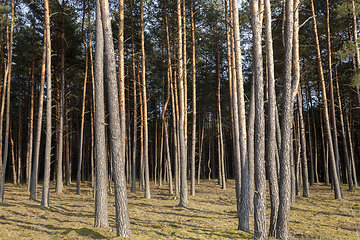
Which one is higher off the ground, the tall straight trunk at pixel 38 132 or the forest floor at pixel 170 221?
the tall straight trunk at pixel 38 132

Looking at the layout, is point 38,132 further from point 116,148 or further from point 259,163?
point 259,163

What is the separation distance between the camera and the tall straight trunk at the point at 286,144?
671cm

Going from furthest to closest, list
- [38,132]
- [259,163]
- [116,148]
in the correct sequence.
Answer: [38,132]
[259,163]
[116,148]

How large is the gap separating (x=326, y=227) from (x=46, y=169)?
35.9 ft

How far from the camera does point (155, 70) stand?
64.5ft

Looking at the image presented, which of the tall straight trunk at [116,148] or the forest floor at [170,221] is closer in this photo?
the tall straight trunk at [116,148]

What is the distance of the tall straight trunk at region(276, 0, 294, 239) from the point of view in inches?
264

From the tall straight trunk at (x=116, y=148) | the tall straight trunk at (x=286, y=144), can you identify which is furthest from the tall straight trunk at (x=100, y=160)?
the tall straight trunk at (x=286, y=144)

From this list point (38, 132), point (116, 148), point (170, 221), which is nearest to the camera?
point (116, 148)

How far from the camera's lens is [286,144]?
23.4ft

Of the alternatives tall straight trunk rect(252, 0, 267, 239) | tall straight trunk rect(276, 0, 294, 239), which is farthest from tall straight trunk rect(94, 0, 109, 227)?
tall straight trunk rect(276, 0, 294, 239)

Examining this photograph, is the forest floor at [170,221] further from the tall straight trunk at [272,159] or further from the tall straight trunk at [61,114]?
the tall straight trunk at [61,114]

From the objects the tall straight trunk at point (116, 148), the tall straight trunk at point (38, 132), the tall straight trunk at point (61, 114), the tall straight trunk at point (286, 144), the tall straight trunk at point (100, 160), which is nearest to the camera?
the tall straight trunk at point (116, 148)

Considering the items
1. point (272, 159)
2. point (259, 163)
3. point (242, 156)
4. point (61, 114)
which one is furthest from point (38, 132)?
point (272, 159)
